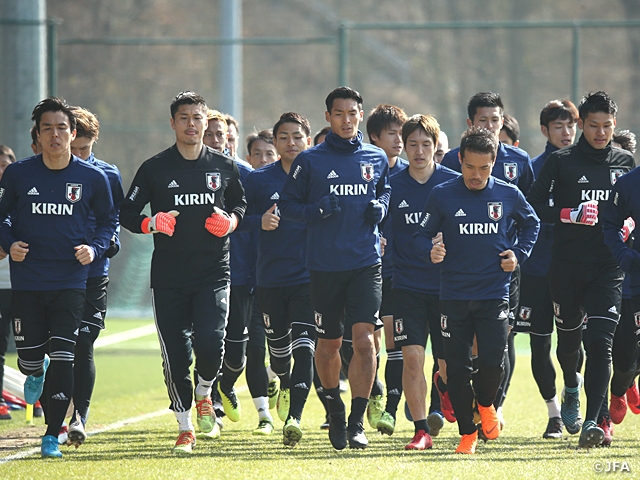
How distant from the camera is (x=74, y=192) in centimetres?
785

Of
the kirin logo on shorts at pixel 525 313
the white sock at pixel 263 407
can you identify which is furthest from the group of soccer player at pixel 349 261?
the white sock at pixel 263 407

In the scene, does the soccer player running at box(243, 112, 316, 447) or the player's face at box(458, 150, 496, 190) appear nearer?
the player's face at box(458, 150, 496, 190)

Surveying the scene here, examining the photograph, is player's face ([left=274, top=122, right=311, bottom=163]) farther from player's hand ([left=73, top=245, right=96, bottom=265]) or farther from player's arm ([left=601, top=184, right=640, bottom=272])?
player's arm ([left=601, top=184, right=640, bottom=272])

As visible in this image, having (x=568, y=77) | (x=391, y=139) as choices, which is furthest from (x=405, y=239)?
(x=568, y=77)

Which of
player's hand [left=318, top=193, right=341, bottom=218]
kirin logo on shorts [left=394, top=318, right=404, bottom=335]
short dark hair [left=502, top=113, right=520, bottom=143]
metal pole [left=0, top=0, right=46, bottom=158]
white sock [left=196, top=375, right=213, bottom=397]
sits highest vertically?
metal pole [left=0, top=0, right=46, bottom=158]

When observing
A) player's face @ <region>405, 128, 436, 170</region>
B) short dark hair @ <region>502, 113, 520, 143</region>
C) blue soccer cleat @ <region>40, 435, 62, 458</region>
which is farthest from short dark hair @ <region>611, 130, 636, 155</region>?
blue soccer cleat @ <region>40, 435, 62, 458</region>

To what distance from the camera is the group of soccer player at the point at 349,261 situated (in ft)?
25.4

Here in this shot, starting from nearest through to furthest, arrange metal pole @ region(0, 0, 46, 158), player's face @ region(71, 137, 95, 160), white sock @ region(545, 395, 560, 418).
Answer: player's face @ region(71, 137, 95, 160) → white sock @ region(545, 395, 560, 418) → metal pole @ region(0, 0, 46, 158)

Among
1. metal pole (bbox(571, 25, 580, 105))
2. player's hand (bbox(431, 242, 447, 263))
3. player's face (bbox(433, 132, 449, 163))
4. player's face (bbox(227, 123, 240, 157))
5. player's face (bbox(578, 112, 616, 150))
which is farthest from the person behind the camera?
metal pole (bbox(571, 25, 580, 105))

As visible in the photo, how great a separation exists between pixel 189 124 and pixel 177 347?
1.58 m

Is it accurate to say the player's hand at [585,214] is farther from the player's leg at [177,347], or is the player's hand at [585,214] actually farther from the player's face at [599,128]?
the player's leg at [177,347]

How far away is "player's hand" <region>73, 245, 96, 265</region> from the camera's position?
7.69m

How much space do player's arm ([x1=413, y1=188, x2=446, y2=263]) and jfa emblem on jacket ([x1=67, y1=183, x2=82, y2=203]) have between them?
2.38 meters

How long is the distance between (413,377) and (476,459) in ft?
3.12
